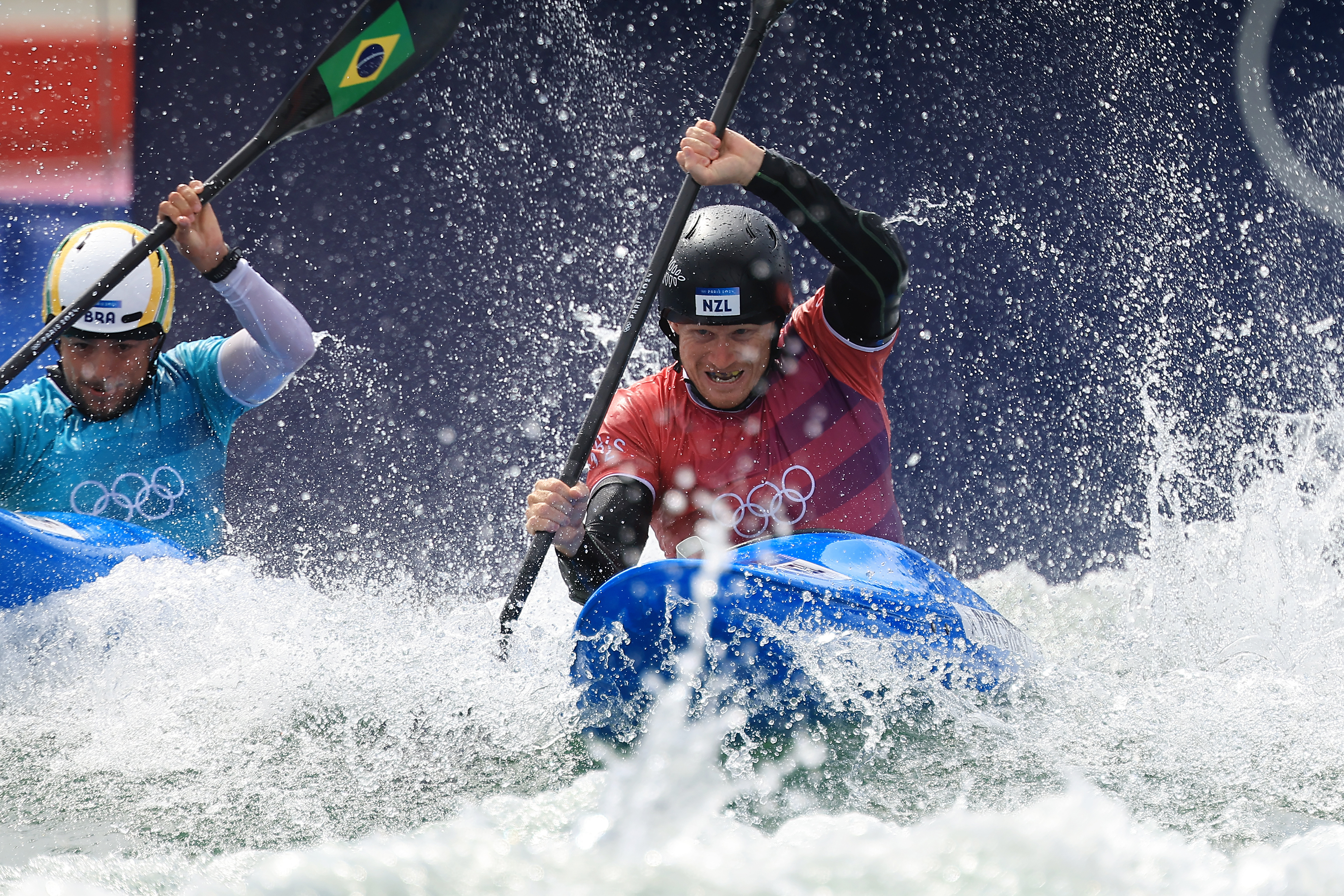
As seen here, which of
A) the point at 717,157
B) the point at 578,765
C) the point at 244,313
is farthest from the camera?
the point at 244,313

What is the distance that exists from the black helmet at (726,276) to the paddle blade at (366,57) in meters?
0.96

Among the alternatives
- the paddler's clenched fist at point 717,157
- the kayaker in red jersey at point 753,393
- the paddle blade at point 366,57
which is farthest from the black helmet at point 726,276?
the paddle blade at point 366,57

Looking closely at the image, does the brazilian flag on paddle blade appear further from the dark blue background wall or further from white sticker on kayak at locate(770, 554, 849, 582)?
the dark blue background wall

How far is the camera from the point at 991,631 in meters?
2.42

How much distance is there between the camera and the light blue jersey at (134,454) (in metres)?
3.29

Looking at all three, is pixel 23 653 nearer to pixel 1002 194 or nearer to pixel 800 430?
pixel 800 430

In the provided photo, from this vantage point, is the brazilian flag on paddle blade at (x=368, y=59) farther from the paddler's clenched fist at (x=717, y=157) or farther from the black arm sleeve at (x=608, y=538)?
the black arm sleeve at (x=608, y=538)

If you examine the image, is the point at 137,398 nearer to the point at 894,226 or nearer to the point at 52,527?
the point at 52,527

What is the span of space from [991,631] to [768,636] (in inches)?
21.3

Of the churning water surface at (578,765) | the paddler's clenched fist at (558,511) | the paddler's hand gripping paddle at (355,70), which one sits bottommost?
the churning water surface at (578,765)

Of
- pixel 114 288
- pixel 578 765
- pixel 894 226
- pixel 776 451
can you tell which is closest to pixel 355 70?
pixel 114 288

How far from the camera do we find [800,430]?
9.70 feet

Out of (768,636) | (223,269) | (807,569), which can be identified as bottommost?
(768,636)

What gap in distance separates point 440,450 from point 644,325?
3.66 ft
